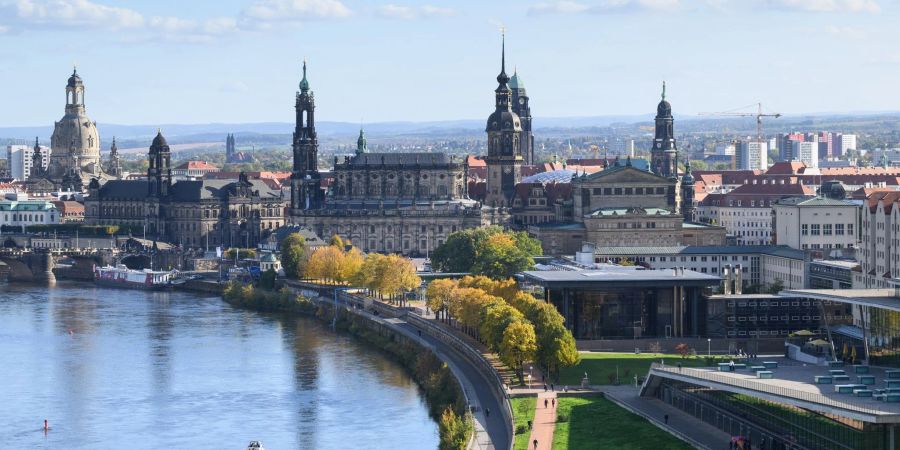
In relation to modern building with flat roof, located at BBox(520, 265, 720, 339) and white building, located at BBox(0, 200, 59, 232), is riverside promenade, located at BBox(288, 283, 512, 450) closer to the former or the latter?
modern building with flat roof, located at BBox(520, 265, 720, 339)

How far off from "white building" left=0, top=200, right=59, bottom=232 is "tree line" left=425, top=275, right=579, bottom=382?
72.2m

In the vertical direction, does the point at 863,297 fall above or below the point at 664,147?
below

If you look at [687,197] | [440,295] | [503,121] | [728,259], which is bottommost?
[440,295]

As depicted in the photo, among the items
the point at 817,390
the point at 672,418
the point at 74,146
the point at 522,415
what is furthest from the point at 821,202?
the point at 74,146

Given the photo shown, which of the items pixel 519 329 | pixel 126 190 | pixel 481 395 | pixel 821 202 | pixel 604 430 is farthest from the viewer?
pixel 126 190

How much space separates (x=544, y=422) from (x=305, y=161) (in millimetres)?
77054

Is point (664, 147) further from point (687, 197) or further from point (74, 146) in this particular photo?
point (74, 146)

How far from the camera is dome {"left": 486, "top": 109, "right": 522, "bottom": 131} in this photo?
12425 centimetres

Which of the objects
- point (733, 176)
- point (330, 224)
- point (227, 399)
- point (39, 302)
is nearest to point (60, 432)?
point (227, 399)

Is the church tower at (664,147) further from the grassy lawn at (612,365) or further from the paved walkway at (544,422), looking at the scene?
the paved walkway at (544,422)

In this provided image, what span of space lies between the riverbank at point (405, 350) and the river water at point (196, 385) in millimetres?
593

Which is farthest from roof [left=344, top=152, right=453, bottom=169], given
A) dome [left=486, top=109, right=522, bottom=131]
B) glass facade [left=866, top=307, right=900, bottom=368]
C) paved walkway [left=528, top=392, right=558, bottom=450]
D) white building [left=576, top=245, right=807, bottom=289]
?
glass facade [left=866, top=307, right=900, bottom=368]

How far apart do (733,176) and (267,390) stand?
101157 millimetres

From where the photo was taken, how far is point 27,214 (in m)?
142
